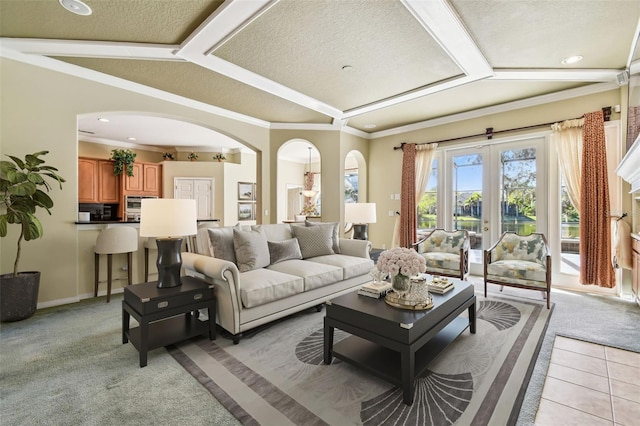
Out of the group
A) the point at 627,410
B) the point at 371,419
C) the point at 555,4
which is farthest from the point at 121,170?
the point at 627,410

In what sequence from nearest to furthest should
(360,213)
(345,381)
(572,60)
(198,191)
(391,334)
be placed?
(391,334) → (345,381) → (572,60) → (360,213) → (198,191)

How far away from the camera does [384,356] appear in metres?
2.02

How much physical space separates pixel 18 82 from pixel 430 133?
19.2 ft

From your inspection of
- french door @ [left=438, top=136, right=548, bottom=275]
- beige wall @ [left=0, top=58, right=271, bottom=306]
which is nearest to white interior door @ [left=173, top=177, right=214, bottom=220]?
beige wall @ [left=0, top=58, right=271, bottom=306]

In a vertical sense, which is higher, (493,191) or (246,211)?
(493,191)

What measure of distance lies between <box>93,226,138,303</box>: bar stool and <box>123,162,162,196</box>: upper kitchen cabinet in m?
4.35

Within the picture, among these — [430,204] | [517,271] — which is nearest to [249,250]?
[517,271]

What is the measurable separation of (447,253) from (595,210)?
190 cm

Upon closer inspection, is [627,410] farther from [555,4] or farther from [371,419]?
[555,4]

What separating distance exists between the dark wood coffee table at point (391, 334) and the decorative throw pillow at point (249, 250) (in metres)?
1.19

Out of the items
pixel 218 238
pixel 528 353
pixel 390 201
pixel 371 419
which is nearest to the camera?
pixel 371 419

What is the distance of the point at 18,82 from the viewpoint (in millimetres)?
3109

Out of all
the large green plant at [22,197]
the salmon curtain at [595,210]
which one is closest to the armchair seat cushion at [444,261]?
the salmon curtain at [595,210]

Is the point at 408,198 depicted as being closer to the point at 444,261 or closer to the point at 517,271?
the point at 444,261
